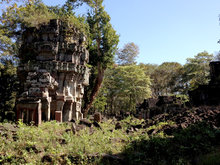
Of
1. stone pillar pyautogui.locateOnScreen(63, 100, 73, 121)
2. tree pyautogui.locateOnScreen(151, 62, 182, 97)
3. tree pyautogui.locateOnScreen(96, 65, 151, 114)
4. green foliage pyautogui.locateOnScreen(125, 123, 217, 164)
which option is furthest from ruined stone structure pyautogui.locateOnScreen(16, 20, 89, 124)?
tree pyautogui.locateOnScreen(151, 62, 182, 97)

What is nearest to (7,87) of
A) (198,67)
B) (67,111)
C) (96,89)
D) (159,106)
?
(67,111)

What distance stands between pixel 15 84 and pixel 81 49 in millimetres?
8780

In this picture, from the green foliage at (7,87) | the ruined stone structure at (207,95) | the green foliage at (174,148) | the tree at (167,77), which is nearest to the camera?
the green foliage at (174,148)

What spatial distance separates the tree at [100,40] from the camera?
62.3ft

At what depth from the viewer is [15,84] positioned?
62.3 ft

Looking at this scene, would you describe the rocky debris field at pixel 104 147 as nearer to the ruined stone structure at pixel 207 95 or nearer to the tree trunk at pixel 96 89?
the ruined stone structure at pixel 207 95

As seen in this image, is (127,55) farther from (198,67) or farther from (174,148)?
(174,148)

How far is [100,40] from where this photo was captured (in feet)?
63.4

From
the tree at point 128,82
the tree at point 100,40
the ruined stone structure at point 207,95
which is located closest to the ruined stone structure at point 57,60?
the tree at point 100,40

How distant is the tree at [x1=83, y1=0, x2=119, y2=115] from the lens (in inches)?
748

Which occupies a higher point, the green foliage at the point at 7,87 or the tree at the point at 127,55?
the tree at the point at 127,55

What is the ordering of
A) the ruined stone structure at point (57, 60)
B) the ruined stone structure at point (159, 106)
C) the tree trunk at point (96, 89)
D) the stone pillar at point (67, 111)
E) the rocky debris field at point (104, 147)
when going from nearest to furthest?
the rocky debris field at point (104, 147) → the ruined stone structure at point (57, 60) → the ruined stone structure at point (159, 106) → the stone pillar at point (67, 111) → the tree trunk at point (96, 89)

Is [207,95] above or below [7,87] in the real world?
below

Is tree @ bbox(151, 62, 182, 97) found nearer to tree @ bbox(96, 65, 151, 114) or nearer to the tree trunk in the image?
tree @ bbox(96, 65, 151, 114)
